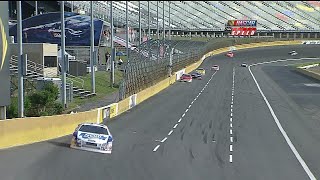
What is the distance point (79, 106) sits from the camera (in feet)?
145

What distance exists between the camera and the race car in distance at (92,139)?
84.1 ft

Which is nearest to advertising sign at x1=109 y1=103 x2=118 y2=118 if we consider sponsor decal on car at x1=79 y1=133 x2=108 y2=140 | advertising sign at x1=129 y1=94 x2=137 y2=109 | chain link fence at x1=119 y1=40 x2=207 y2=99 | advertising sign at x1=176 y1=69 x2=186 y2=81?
chain link fence at x1=119 y1=40 x2=207 y2=99

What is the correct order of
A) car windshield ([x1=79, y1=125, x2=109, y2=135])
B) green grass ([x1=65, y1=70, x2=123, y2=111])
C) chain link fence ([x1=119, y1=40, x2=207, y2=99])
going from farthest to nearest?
1. chain link fence ([x1=119, y1=40, x2=207, y2=99])
2. green grass ([x1=65, y1=70, x2=123, y2=111])
3. car windshield ([x1=79, y1=125, x2=109, y2=135])

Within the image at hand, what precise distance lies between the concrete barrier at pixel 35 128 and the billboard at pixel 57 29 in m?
45.8

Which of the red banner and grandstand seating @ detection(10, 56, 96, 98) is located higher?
the red banner

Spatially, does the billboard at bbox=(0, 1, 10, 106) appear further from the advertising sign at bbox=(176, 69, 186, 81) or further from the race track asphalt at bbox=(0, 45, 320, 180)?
the advertising sign at bbox=(176, 69, 186, 81)

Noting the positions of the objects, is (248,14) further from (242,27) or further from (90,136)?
(90,136)

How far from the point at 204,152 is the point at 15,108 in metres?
13.2

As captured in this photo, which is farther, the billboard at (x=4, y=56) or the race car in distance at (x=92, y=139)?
the billboard at (x=4, y=56)

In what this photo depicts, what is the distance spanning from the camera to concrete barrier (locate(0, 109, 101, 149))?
25.1 meters

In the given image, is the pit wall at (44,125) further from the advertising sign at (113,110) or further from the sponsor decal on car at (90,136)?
the sponsor decal on car at (90,136)

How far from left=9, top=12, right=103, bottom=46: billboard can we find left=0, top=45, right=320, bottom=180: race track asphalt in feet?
63.5

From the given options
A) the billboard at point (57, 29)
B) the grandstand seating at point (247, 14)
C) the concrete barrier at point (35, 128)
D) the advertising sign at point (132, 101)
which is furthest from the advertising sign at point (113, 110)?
the grandstand seating at point (247, 14)

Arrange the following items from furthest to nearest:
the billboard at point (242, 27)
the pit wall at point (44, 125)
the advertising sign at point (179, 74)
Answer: the billboard at point (242, 27), the advertising sign at point (179, 74), the pit wall at point (44, 125)
